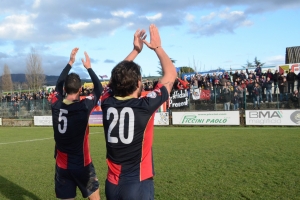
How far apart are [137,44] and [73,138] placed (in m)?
1.44

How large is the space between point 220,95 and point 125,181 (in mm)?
20045

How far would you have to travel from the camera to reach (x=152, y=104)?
3.08m

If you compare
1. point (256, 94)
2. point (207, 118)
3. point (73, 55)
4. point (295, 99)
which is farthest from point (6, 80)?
point (73, 55)

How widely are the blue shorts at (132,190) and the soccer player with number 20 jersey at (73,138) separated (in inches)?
53.5

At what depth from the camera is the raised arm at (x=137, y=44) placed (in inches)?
144

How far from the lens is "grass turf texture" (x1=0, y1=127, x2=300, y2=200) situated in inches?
267

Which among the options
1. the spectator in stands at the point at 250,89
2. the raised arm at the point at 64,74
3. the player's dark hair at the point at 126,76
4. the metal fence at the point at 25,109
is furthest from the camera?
the metal fence at the point at 25,109

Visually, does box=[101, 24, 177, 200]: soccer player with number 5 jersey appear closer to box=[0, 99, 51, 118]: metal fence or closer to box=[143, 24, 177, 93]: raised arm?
box=[143, 24, 177, 93]: raised arm

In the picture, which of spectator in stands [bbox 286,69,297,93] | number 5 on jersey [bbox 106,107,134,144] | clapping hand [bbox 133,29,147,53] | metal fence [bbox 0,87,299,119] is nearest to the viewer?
number 5 on jersey [bbox 106,107,134,144]

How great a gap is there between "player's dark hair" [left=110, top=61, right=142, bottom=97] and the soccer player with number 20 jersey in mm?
1341

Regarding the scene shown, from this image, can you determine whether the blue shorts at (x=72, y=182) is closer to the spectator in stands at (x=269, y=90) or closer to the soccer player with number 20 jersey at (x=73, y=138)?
the soccer player with number 20 jersey at (x=73, y=138)

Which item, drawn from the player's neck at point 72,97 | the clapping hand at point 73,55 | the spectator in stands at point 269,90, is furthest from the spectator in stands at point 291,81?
the player's neck at point 72,97

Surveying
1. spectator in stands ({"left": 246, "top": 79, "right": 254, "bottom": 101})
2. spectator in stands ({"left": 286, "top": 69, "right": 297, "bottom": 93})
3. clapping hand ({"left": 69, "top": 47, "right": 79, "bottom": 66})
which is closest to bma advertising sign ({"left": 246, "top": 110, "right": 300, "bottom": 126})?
spectator in stands ({"left": 246, "top": 79, "right": 254, "bottom": 101})

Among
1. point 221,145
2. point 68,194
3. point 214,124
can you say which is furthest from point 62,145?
point 214,124
